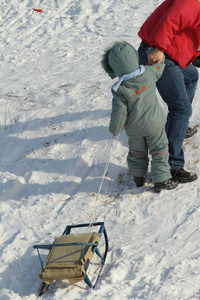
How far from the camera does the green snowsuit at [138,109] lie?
3355mm

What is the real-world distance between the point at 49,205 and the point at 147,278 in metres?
1.45

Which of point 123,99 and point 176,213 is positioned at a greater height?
point 123,99

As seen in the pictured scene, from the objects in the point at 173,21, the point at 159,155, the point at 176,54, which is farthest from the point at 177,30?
the point at 159,155

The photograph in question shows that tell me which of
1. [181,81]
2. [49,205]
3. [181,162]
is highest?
[181,81]

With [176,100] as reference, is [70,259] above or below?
below

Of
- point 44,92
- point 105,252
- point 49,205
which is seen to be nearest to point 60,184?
point 49,205

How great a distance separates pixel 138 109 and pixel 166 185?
2.88ft

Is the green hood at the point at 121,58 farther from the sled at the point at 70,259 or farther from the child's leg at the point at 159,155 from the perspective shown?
the sled at the point at 70,259

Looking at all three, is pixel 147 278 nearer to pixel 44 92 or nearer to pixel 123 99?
pixel 123 99

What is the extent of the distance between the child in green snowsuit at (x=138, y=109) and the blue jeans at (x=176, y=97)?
14 centimetres

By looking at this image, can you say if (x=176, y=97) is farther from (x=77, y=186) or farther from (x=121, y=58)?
(x=77, y=186)

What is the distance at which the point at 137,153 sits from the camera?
3.85m

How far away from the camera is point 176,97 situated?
370 centimetres

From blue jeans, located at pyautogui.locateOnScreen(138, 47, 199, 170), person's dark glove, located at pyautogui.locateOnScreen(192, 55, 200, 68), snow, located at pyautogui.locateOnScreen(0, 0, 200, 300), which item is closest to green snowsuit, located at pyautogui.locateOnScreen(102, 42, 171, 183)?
blue jeans, located at pyautogui.locateOnScreen(138, 47, 199, 170)
